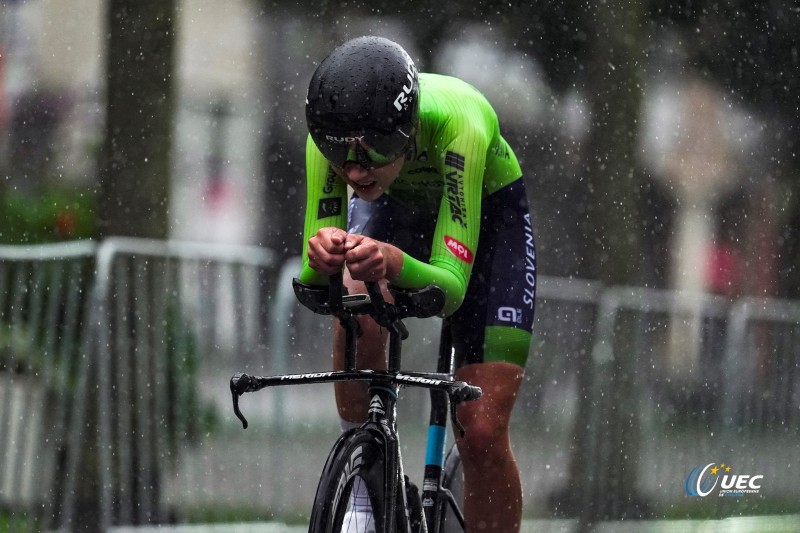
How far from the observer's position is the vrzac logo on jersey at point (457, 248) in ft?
11.6

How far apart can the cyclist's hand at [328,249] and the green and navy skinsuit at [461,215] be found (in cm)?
35

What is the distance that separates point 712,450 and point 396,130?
16.5 feet

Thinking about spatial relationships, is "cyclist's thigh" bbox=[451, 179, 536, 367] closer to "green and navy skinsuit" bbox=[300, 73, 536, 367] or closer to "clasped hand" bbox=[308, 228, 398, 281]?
"green and navy skinsuit" bbox=[300, 73, 536, 367]

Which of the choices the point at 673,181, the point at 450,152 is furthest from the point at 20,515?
the point at 673,181

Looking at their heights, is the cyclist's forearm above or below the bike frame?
above

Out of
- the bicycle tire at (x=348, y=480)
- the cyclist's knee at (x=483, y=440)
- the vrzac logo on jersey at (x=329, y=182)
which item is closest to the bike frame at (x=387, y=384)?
the bicycle tire at (x=348, y=480)

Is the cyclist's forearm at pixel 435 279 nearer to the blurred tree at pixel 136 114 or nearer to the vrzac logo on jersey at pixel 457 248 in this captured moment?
the vrzac logo on jersey at pixel 457 248

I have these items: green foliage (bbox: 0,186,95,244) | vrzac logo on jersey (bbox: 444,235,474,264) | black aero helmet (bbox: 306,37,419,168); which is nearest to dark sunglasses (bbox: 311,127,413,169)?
black aero helmet (bbox: 306,37,419,168)

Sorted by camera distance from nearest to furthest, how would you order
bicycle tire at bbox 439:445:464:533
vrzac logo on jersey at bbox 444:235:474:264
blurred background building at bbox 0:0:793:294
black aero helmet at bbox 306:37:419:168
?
black aero helmet at bbox 306:37:419:168, vrzac logo on jersey at bbox 444:235:474:264, bicycle tire at bbox 439:445:464:533, blurred background building at bbox 0:0:793:294

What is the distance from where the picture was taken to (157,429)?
6230 mm

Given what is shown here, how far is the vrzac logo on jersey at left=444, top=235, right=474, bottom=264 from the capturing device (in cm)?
354

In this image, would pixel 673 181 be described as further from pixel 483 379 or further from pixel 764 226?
pixel 483 379

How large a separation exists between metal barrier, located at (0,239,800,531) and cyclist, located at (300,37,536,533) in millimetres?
2241

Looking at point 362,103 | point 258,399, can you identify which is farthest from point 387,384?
point 258,399
